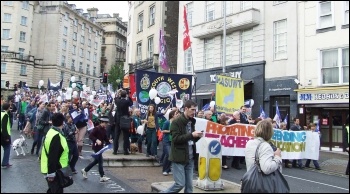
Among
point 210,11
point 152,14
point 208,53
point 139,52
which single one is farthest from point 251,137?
point 139,52

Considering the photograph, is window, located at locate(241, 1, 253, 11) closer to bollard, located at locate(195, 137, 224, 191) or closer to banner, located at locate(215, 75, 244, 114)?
banner, located at locate(215, 75, 244, 114)

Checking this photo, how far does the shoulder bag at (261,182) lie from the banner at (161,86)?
7730mm

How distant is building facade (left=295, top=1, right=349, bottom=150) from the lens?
16859 millimetres

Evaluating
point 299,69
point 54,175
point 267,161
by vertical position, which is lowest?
point 54,175

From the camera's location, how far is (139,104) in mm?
11977

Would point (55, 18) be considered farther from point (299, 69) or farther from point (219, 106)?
point (219, 106)

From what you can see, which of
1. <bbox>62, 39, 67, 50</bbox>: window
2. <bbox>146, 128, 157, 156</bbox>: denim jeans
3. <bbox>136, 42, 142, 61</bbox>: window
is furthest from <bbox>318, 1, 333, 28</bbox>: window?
<bbox>62, 39, 67, 50</bbox>: window

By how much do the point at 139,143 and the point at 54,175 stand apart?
25.1 ft

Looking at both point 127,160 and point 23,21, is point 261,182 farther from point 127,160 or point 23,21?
point 23,21

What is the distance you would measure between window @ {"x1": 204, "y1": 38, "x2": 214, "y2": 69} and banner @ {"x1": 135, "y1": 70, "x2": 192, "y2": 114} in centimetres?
1183

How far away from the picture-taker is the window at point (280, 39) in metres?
19.8

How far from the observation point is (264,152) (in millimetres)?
4395

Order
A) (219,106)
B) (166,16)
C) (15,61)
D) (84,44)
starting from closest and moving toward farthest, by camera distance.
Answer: (219,106) < (166,16) < (15,61) < (84,44)

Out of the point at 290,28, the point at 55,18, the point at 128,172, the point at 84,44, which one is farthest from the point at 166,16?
the point at 84,44
